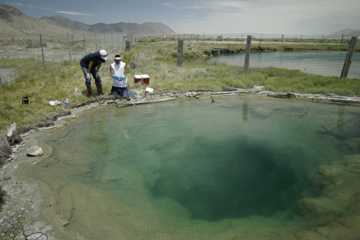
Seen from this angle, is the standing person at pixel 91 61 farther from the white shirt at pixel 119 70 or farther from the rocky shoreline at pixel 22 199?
the rocky shoreline at pixel 22 199

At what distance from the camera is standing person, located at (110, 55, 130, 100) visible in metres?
7.88

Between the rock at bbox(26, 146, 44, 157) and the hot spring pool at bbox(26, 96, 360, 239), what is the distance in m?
0.38

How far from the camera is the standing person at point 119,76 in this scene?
7.88 metres

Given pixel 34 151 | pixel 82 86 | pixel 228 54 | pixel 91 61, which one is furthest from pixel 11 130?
pixel 228 54

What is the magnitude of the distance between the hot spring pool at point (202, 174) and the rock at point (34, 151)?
382 millimetres

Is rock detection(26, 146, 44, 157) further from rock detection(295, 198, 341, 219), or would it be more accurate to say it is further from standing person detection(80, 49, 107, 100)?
rock detection(295, 198, 341, 219)

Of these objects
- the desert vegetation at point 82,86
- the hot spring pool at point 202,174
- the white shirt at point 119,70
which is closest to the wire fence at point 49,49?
the desert vegetation at point 82,86

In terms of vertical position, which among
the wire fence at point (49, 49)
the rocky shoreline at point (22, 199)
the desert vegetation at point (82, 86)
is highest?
the wire fence at point (49, 49)

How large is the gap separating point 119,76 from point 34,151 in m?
4.09

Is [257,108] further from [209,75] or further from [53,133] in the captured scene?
[53,133]

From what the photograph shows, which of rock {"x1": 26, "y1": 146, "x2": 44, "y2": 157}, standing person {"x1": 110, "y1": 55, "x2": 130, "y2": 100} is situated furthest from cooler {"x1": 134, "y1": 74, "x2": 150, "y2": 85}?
rock {"x1": 26, "y1": 146, "x2": 44, "y2": 157}

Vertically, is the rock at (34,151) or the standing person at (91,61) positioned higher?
the standing person at (91,61)

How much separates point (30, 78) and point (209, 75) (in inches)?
318

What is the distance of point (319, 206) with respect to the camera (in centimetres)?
354
